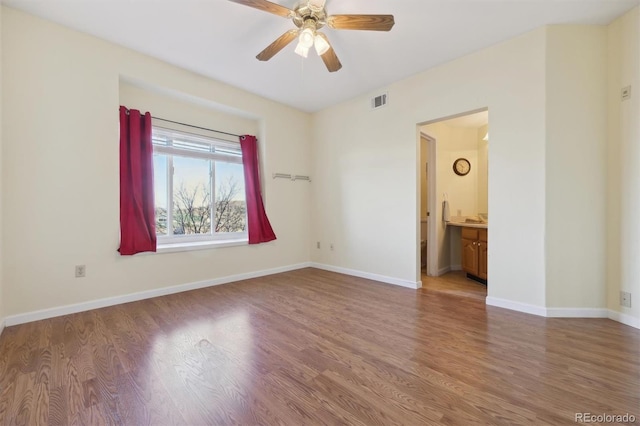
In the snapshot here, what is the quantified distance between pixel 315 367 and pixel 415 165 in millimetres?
2727

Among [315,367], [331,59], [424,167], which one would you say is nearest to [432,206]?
[424,167]

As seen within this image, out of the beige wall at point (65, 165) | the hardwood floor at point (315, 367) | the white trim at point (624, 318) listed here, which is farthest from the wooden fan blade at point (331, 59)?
the white trim at point (624, 318)

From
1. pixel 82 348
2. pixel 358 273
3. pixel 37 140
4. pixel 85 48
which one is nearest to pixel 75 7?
pixel 85 48

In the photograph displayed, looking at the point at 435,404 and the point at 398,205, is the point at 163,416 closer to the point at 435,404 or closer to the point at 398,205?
the point at 435,404

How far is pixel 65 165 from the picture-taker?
2.56m

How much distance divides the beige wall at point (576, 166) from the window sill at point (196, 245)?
3749 mm

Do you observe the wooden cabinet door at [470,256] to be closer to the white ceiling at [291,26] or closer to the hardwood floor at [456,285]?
the hardwood floor at [456,285]

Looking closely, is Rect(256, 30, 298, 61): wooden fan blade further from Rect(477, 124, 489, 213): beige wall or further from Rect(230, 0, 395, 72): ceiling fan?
Rect(477, 124, 489, 213): beige wall

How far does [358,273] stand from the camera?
13.5 ft

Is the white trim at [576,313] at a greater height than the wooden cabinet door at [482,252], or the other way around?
the wooden cabinet door at [482,252]

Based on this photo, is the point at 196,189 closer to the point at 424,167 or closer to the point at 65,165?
the point at 65,165

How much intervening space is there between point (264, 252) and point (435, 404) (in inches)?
128

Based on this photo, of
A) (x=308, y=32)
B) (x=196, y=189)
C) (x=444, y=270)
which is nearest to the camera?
(x=308, y=32)

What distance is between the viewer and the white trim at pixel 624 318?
7.32 feet
